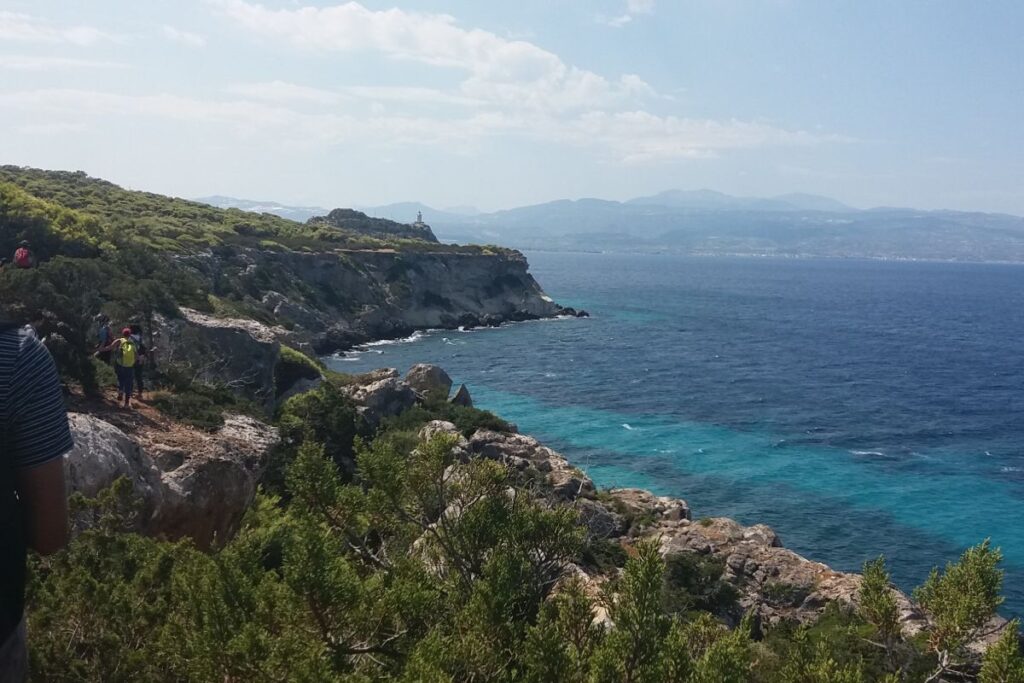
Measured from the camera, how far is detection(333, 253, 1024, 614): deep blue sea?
1411 inches

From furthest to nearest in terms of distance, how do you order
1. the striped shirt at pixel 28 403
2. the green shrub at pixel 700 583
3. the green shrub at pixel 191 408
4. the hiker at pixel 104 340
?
the green shrub at pixel 700 583 → the hiker at pixel 104 340 → the green shrub at pixel 191 408 → the striped shirt at pixel 28 403

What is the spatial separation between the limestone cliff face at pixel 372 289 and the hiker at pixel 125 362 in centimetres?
3071

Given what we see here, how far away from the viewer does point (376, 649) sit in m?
7.38

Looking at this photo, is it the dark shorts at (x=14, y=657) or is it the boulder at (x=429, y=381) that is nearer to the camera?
the dark shorts at (x=14, y=657)

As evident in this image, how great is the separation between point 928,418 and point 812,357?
Result: 2251 cm

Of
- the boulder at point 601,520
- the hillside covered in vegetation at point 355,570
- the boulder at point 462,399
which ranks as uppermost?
the hillside covered in vegetation at point 355,570

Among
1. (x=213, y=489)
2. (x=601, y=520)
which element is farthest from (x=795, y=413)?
(x=213, y=489)

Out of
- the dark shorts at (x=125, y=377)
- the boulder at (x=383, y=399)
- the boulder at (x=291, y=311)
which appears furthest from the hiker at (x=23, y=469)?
the boulder at (x=291, y=311)

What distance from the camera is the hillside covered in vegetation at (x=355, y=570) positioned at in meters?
6.68

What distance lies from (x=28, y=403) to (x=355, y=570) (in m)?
6.88

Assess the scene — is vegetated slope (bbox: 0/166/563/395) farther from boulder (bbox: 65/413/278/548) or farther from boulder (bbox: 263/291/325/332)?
boulder (bbox: 65/413/278/548)

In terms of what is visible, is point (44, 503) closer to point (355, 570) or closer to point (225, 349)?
point (355, 570)

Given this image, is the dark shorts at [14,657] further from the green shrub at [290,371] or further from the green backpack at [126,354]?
the green shrub at [290,371]

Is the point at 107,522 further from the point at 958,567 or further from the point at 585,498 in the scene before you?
the point at 585,498
